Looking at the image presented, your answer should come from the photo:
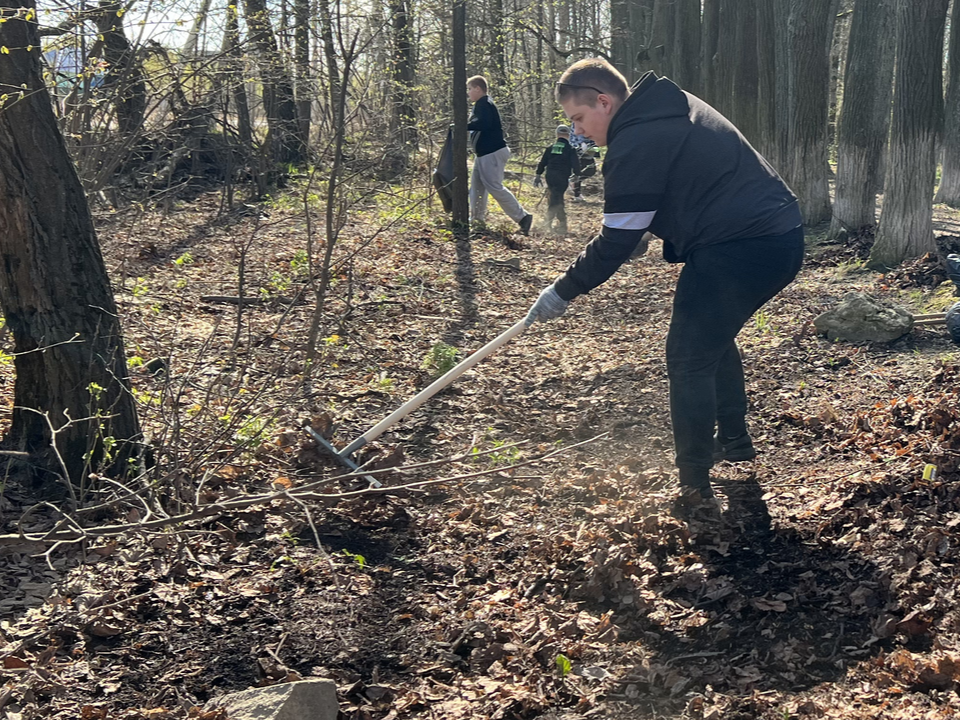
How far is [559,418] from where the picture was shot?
586 centimetres

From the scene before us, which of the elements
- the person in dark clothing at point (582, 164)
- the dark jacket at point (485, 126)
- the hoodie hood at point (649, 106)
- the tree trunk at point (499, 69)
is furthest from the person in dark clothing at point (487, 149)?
the hoodie hood at point (649, 106)

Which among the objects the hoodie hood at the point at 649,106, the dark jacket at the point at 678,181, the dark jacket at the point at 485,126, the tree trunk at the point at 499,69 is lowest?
the dark jacket at the point at 678,181

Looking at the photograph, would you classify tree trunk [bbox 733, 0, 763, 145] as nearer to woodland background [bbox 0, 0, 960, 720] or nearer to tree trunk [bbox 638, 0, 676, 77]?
tree trunk [bbox 638, 0, 676, 77]

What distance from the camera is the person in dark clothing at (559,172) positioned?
13.3 metres

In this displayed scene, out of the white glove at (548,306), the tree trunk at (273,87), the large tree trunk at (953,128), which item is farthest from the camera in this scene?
the large tree trunk at (953,128)

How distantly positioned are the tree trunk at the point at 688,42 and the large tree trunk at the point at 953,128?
205 inches

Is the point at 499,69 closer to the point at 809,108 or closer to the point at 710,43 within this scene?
the point at 710,43

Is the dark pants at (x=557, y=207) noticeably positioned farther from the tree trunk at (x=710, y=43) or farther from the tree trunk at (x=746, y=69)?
the tree trunk at (x=710, y=43)

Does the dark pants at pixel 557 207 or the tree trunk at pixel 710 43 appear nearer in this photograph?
the dark pants at pixel 557 207

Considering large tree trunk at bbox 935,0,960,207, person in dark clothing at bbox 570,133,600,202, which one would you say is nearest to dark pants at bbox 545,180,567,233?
person in dark clothing at bbox 570,133,600,202

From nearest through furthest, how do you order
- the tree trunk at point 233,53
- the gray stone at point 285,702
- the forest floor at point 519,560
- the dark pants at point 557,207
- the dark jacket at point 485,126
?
the gray stone at point 285,702 → the forest floor at point 519,560 → the tree trunk at point 233,53 → the dark jacket at point 485,126 → the dark pants at point 557,207

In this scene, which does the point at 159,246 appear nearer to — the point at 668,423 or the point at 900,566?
the point at 668,423

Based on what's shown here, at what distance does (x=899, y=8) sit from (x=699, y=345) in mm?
7024

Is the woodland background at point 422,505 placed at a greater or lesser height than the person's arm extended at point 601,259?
lesser
